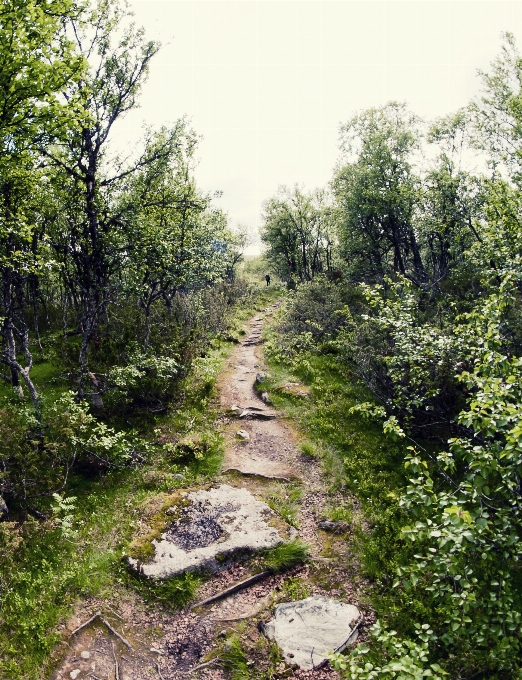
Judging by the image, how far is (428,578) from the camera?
650cm

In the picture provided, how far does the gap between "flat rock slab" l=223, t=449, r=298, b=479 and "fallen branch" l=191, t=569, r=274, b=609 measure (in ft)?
9.50

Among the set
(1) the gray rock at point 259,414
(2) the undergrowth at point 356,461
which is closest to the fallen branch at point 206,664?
(2) the undergrowth at point 356,461

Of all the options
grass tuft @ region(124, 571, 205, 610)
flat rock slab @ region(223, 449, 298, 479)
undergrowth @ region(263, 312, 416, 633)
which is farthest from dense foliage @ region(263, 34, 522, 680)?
grass tuft @ region(124, 571, 205, 610)

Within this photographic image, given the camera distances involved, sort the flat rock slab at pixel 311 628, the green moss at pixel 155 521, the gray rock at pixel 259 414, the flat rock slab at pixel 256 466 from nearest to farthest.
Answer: the flat rock slab at pixel 311 628 < the green moss at pixel 155 521 < the flat rock slab at pixel 256 466 < the gray rock at pixel 259 414

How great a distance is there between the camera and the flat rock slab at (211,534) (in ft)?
23.3

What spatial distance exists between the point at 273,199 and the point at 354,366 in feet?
108

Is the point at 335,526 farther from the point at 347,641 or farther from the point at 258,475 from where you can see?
the point at 258,475

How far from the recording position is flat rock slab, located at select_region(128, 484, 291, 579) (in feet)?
23.3

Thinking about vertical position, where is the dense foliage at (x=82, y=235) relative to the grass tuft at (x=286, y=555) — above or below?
above

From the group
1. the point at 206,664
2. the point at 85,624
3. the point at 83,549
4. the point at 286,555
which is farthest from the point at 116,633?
the point at 286,555

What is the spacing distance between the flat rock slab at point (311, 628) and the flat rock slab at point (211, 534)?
1410 millimetres

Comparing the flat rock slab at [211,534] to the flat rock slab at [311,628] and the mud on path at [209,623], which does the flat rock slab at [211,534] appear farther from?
the flat rock slab at [311,628]

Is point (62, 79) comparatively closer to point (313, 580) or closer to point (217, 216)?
point (313, 580)

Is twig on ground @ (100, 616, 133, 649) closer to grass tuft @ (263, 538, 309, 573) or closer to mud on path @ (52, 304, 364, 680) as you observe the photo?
mud on path @ (52, 304, 364, 680)
